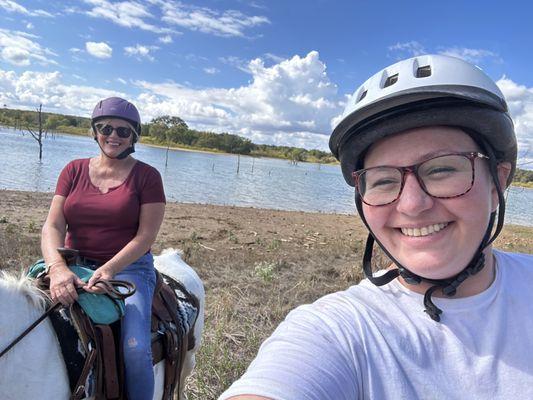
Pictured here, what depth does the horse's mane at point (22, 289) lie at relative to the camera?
2.49m

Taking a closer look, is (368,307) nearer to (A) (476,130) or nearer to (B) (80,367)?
(A) (476,130)

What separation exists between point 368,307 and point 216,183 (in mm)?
32471

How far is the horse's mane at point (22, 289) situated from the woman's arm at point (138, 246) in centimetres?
28

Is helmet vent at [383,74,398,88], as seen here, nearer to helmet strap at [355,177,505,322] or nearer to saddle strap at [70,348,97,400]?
helmet strap at [355,177,505,322]

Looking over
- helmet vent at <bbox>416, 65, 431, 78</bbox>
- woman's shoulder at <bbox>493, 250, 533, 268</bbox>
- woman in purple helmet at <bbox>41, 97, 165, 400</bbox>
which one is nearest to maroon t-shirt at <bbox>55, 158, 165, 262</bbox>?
woman in purple helmet at <bbox>41, 97, 165, 400</bbox>

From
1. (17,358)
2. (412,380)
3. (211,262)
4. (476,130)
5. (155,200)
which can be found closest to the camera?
(412,380)

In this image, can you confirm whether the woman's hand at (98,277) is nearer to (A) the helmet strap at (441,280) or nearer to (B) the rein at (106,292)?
(B) the rein at (106,292)

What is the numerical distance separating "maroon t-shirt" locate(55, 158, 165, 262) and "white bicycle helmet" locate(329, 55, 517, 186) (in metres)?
1.88

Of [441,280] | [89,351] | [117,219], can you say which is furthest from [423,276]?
[117,219]

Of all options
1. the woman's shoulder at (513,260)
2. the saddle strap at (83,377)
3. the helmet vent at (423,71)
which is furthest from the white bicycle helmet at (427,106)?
the saddle strap at (83,377)

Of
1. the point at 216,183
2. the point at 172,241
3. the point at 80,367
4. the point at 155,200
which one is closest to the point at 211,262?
the point at 172,241

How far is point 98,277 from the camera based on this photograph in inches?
110

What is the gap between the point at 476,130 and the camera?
1544mm

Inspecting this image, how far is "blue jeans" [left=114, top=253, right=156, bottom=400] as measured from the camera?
9.11ft
